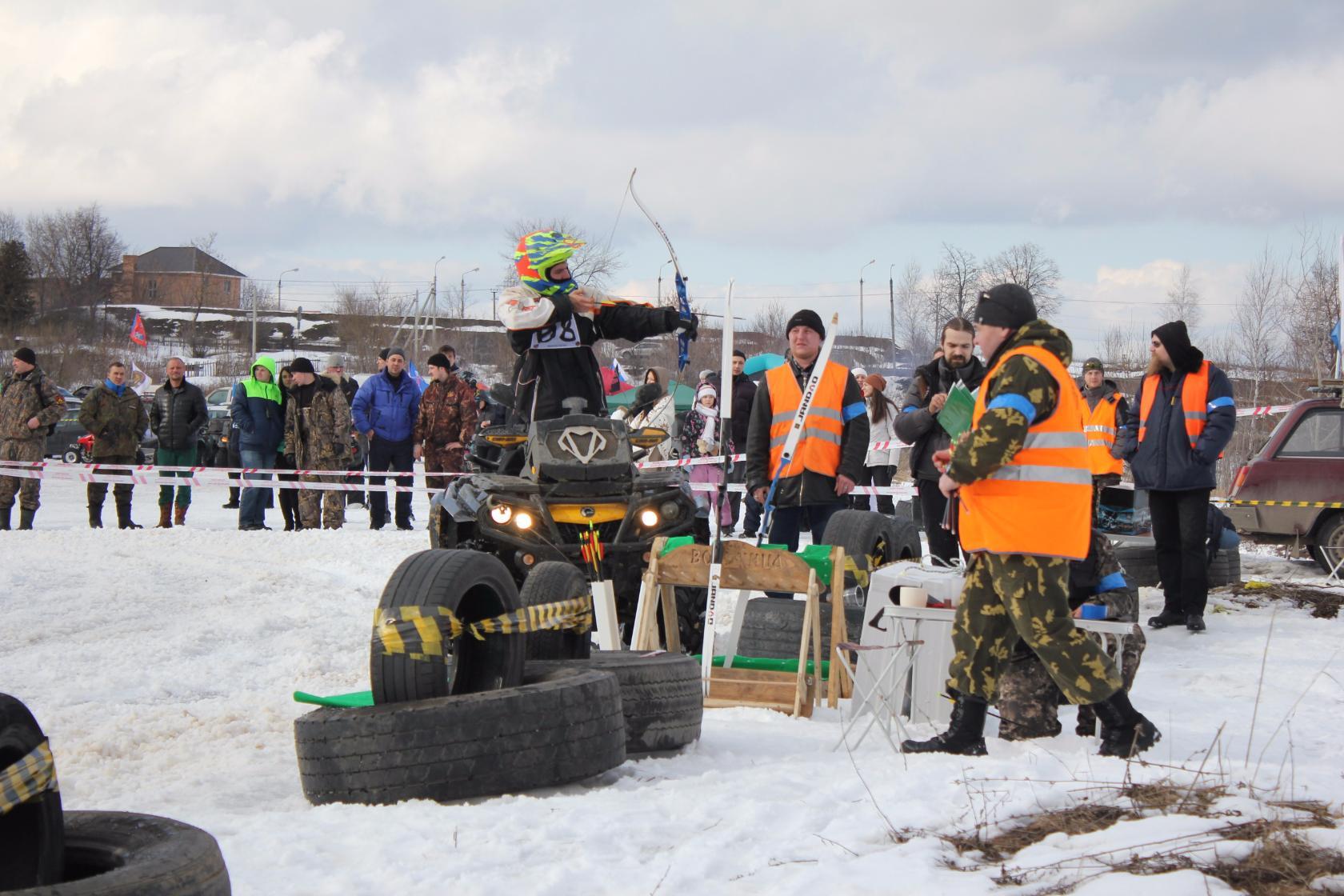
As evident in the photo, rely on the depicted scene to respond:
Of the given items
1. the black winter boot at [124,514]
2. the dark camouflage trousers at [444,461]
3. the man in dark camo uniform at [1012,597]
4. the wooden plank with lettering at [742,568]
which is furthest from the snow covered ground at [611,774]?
the black winter boot at [124,514]

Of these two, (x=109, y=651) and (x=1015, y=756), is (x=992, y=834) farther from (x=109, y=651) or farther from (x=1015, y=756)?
(x=109, y=651)

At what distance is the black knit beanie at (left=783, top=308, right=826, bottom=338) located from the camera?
8.00 meters

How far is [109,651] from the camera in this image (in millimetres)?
7629

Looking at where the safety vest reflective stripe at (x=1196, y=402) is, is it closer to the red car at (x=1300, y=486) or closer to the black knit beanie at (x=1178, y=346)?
the black knit beanie at (x=1178, y=346)

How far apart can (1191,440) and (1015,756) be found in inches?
188

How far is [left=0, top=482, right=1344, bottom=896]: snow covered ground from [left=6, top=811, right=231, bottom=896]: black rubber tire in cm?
25

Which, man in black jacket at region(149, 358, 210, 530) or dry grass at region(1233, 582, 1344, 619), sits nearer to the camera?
dry grass at region(1233, 582, 1344, 619)

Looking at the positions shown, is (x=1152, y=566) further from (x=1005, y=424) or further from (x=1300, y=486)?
(x=1005, y=424)

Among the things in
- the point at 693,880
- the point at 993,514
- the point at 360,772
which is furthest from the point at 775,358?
the point at 693,880

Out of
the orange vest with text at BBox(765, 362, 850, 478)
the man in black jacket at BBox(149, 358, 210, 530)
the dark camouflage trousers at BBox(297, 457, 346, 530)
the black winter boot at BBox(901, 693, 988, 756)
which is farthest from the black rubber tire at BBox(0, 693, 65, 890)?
the man in black jacket at BBox(149, 358, 210, 530)

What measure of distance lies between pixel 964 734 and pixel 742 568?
1741 millimetres

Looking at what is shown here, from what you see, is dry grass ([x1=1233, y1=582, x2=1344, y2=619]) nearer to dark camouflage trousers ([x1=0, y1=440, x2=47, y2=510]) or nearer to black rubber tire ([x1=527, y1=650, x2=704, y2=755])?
black rubber tire ([x1=527, y1=650, x2=704, y2=755])

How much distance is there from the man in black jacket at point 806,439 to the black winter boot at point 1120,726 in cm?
295

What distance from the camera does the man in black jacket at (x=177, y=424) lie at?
1554 cm
